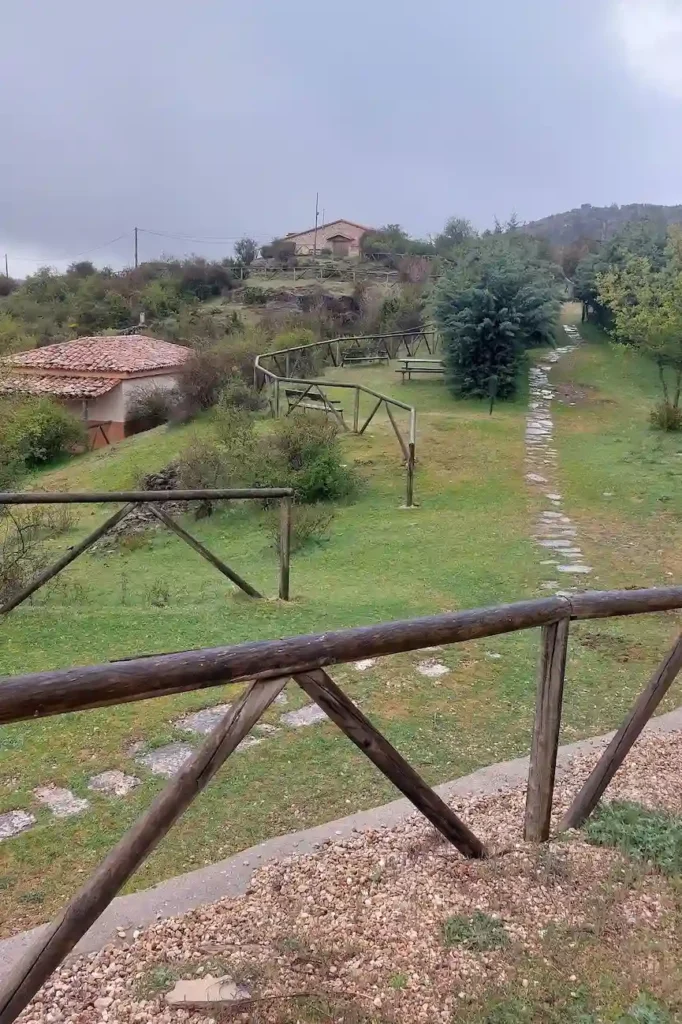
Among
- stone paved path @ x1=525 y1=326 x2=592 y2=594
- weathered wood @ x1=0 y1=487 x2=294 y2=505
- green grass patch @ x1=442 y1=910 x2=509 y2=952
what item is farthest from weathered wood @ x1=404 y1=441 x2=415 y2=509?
green grass patch @ x1=442 y1=910 x2=509 y2=952

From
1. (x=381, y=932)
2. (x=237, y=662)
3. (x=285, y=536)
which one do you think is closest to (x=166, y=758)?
(x=381, y=932)

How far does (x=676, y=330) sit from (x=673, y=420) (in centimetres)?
167

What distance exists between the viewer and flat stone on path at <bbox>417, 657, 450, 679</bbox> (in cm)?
504

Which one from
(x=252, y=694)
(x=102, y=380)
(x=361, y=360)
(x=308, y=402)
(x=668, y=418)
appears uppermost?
(x=361, y=360)

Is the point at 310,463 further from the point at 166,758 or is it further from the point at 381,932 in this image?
the point at 381,932

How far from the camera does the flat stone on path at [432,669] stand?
198 inches

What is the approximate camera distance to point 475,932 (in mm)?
2570

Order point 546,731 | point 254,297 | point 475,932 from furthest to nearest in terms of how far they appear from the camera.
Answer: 1. point 254,297
2. point 546,731
3. point 475,932

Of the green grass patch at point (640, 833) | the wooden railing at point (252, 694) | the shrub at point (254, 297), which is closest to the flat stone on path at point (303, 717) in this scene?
the wooden railing at point (252, 694)

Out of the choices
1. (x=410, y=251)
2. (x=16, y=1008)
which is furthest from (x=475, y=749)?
(x=410, y=251)

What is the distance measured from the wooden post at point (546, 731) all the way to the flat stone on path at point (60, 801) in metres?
1.93

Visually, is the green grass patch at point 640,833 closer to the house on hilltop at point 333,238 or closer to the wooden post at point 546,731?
the wooden post at point 546,731

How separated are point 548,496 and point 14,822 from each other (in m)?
8.51

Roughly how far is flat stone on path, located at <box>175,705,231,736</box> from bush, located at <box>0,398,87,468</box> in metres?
13.3
